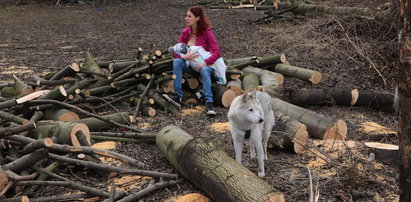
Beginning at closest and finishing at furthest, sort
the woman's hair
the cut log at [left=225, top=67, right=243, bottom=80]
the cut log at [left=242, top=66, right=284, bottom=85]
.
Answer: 1. the woman's hair
2. the cut log at [left=225, top=67, right=243, bottom=80]
3. the cut log at [left=242, top=66, right=284, bottom=85]

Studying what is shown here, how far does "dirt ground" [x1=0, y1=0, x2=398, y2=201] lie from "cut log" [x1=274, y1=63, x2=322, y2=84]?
0.18 metres

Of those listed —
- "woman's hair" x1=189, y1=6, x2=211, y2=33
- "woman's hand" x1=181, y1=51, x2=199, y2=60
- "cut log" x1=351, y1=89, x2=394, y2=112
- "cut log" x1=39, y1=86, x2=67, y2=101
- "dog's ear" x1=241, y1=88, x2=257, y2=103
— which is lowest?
"cut log" x1=351, y1=89, x2=394, y2=112

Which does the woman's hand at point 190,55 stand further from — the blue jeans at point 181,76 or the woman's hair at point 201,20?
the woman's hair at point 201,20

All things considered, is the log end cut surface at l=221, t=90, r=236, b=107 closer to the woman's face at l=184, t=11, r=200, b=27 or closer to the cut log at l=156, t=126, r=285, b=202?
the woman's face at l=184, t=11, r=200, b=27

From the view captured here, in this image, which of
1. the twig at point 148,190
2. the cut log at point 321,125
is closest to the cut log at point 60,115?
the twig at point 148,190

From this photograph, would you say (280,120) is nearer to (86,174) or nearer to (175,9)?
(86,174)

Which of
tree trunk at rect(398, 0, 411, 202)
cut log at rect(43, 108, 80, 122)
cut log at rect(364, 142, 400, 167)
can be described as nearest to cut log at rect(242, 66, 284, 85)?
cut log at rect(364, 142, 400, 167)

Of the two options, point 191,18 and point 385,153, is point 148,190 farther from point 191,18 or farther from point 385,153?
point 191,18

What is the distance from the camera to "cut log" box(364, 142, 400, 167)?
425 cm

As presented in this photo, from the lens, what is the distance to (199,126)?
5906 millimetres

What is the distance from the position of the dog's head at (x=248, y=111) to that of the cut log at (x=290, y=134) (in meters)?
0.76

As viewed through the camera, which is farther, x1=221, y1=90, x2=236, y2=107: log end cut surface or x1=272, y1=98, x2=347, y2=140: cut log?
x1=221, y1=90, x2=236, y2=107: log end cut surface

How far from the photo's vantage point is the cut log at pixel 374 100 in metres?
6.47

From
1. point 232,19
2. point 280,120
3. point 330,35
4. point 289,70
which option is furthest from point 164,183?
point 232,19
